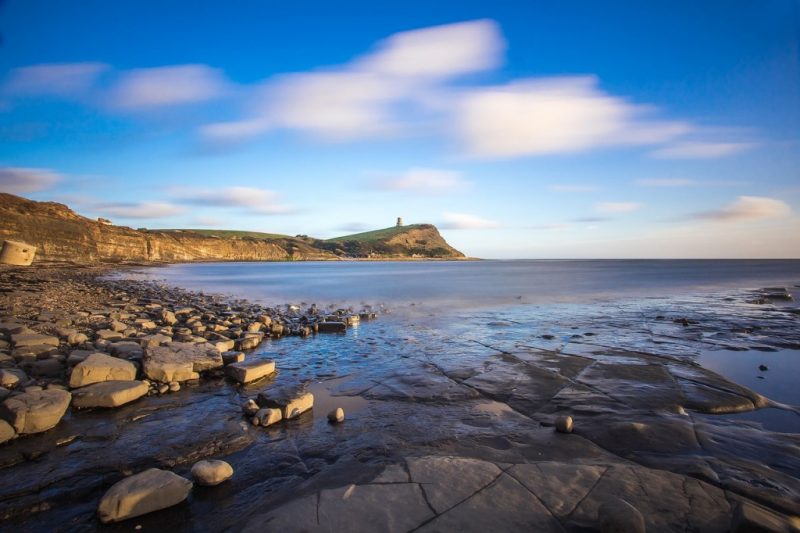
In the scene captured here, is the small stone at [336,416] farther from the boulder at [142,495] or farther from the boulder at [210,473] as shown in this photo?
the boulder at [142,495]

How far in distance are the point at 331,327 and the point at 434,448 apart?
10742 mm

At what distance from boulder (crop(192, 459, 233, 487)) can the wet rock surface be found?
0.38 feet

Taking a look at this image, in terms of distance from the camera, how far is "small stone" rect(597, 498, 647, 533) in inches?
135

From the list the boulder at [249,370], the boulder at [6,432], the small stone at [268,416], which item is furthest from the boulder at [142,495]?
the boulder at [249,370]

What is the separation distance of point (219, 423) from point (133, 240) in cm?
11226

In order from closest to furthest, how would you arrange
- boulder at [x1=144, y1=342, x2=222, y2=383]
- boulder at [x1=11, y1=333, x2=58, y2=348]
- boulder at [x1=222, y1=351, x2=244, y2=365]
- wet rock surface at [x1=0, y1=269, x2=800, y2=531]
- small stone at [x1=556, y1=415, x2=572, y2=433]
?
wet rock surface at [x1=0, y1=269, x2=800, y2=531], small stone at [x1=556, y1=415, x2=572, y2=433], boulder at [x1=144, y1=342, x2=222, y2=383], boulder at [x1=11, y1=333, x2=58, y2=348], boulder at [x1=222, y1=351, x2=244, y2=365]

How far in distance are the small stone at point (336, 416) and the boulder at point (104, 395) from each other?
13.7 ft

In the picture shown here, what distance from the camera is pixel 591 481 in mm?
4566

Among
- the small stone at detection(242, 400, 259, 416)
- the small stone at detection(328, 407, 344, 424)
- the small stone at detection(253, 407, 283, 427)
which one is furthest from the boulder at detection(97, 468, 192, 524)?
the small stone at detection(328, 407, 344, 424)

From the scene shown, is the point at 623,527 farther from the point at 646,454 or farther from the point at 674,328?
the point at 674,328

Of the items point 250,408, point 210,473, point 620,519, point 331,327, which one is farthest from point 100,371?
point 620,519

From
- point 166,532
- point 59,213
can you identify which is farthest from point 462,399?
point 59,213

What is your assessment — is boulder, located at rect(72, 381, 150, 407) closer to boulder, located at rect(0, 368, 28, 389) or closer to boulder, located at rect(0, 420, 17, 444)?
boulder, located at rect(0, 420, 17, 444)

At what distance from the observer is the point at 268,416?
6730 mm
